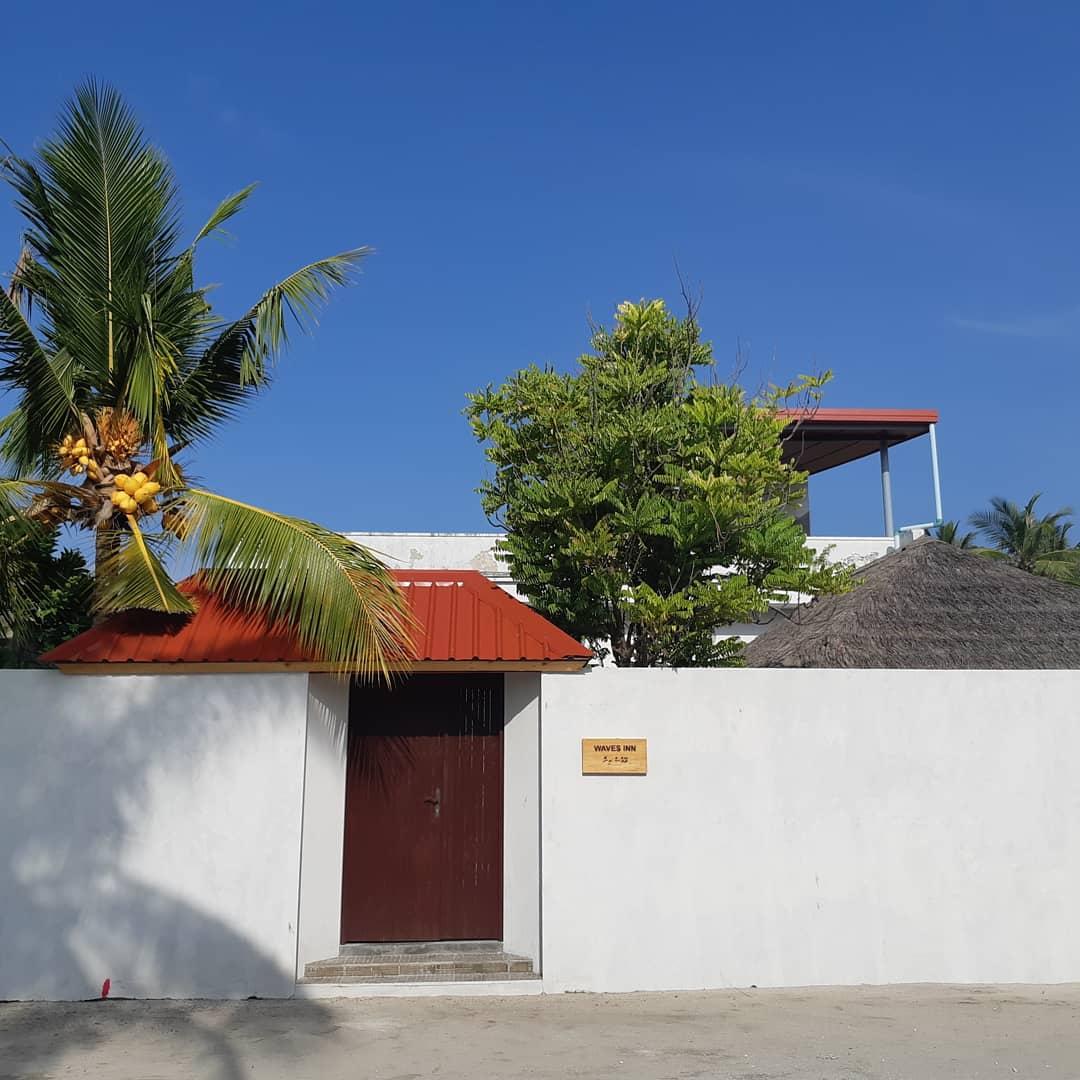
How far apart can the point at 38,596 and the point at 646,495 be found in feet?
19.1

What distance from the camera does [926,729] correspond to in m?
7.39

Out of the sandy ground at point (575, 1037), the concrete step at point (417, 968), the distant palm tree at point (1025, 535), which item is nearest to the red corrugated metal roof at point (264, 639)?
the concrete step at point (417, 968)

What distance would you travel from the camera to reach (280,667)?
7.10 m

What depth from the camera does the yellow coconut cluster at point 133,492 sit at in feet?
25.0

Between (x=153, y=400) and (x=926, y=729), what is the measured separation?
6.89 metres

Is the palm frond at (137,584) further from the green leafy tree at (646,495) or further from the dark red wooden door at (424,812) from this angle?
the green leafy tree at (646,495)

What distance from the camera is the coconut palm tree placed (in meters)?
7.20

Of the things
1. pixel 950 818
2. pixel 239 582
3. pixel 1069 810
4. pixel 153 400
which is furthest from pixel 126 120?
pixel 1069 810

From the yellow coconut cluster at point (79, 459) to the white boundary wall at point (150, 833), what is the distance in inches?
69.3

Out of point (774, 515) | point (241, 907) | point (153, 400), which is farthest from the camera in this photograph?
point (774, 515)

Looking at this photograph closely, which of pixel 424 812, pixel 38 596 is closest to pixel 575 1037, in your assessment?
pixel 424 812

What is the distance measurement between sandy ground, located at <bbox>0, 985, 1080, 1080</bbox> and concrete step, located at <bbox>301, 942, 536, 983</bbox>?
0.68 feet

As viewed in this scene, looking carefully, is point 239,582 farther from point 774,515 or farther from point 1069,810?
point 1069,810

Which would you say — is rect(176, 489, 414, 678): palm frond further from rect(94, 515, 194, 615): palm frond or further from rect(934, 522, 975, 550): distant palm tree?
rect(934, 522, 975, 550): distant palm tree
